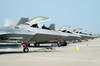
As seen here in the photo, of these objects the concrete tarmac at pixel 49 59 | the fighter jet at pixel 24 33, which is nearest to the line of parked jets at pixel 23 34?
the fighter jet at pixel 24 33

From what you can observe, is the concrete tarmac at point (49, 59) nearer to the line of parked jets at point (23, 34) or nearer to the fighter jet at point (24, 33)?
the line of parked jets at point (23, 34)

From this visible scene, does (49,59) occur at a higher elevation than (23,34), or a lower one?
lower

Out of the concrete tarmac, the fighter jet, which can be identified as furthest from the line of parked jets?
the concrete tarmac

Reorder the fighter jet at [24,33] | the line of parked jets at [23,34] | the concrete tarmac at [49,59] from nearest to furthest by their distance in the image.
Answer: the concrete tarmac at [49,59], the line of parked jets at [23,34], the fighter jet at [24,33]

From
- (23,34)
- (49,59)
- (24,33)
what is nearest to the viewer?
(49,59)

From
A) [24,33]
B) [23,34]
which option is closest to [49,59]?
[23,34]

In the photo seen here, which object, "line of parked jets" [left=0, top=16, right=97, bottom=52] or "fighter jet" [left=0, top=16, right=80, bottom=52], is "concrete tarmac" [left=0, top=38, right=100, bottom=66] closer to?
"line of parked jets" [left=0, top=16, right=97, bottom=52]

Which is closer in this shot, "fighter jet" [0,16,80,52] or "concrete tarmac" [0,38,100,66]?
"concrete tarmac" [0,38,100,66]

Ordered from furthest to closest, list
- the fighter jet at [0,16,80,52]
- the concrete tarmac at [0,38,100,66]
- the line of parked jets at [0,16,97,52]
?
the fighter jet at [0,16,80,52], the line of parked jets at [0,16,97,52], the concrete tarmac at [0,38,100,66]

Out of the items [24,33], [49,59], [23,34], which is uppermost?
[24,33]

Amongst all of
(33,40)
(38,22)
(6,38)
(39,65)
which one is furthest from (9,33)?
(39,65)

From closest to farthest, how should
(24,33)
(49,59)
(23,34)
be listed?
1. (49,59)
2. (23,34)
3. (24,33)

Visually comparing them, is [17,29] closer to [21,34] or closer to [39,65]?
[21,34]

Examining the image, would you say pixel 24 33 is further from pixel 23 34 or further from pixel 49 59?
pixel 49 59
